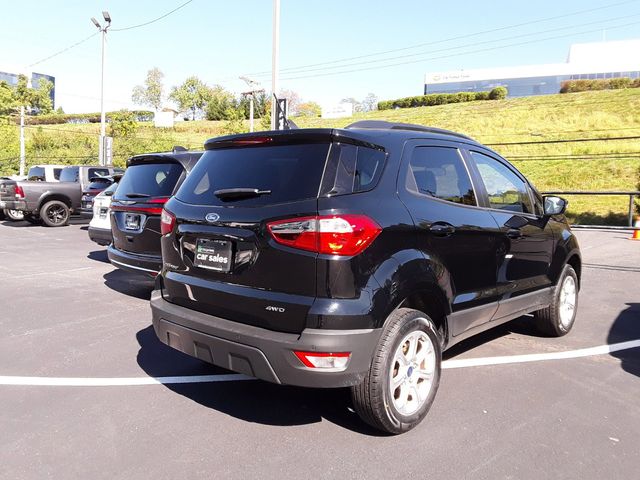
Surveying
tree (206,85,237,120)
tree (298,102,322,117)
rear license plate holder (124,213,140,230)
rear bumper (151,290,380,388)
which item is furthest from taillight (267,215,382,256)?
tree (298,102,322,117)

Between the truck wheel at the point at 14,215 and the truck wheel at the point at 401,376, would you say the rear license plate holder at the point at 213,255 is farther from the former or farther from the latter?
the truck wheel at the point at 14,215

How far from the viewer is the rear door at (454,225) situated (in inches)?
128

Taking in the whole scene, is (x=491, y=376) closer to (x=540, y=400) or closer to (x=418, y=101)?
(x=540, y=400)

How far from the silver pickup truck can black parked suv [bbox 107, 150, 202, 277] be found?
9282 mm

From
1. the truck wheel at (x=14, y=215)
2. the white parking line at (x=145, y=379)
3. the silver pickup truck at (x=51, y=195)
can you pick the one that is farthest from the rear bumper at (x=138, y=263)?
the truck wheel at (x=14, y=215)

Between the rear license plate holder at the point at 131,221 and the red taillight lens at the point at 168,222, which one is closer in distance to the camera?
the red taillight lens at the point at 168,222

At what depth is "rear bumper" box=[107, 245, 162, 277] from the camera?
580 cm

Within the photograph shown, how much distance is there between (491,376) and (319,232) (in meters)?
2.20

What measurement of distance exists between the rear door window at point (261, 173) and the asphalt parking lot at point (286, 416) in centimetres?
140

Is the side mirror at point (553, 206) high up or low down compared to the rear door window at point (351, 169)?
down

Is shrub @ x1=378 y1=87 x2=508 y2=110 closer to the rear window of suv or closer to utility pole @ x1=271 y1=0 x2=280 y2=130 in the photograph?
utility pole @ x1=271 y1=0 x2=280 y2=130

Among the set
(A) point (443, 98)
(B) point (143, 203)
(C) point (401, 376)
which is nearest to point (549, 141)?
(B) point (143, 203)

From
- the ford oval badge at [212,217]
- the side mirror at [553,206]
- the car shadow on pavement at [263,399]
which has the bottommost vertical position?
the car shadow on pavement at [263,399]

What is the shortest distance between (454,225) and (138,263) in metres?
3.92
